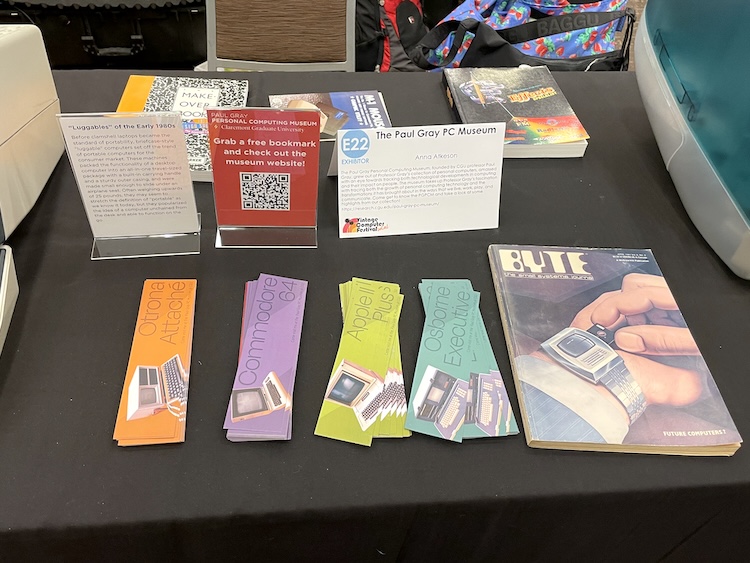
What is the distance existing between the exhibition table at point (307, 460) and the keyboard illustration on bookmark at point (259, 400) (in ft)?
0.06

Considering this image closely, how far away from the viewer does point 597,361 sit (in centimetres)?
70

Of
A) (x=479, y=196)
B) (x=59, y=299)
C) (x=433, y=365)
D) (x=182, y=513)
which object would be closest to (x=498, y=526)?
(x=433, y=365)

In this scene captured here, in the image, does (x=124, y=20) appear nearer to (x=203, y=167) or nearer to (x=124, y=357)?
(x=203, y=167)

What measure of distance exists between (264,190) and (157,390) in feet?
0.92

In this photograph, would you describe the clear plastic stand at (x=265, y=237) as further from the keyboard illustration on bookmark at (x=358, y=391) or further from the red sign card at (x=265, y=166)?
the keyboard illustration on bookmark at (x=358, y=391)

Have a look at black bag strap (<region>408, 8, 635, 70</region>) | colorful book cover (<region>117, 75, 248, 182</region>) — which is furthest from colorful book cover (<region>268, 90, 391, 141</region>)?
black bag strap (<region>408, 8, 635, 70</region>)

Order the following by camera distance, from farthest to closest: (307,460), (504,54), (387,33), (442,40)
→ (387,33)
(442,40)
(504,54)
(307,460)

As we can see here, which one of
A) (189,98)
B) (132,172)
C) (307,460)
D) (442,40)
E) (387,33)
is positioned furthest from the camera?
(387,33)

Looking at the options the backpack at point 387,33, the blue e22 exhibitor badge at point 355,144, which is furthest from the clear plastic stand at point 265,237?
the backpack at point 387,33

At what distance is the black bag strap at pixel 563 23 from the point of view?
172 centimetres

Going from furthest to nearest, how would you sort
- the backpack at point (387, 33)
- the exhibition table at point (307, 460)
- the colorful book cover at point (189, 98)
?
1. the backpack at point (387, 33)
2. the colorful book cover at point (189, 98)
3. the exhibition table at point (307, 460)

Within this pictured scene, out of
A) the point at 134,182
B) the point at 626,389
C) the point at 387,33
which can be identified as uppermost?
the point at 134,182

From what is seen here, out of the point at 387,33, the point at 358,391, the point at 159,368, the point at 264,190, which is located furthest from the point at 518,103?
the point at 387,33

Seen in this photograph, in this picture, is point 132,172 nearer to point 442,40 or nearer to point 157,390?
point 157,390
